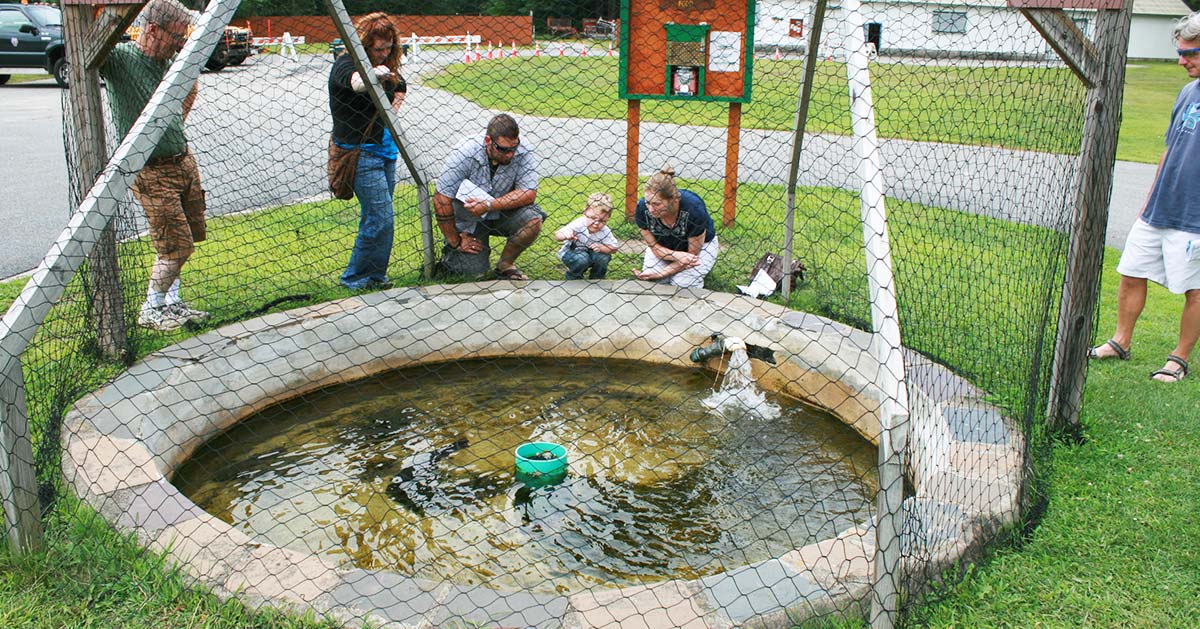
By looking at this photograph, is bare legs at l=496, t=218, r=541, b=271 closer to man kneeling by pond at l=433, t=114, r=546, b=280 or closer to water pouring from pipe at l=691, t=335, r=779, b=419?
man kneeling by pond at l=433, t=114, r=546, b=280

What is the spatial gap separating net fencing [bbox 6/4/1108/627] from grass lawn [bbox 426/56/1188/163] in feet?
3.22

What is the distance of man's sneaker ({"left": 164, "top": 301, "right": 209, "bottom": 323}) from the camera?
4867 mm

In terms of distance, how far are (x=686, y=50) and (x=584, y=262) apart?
222 cm

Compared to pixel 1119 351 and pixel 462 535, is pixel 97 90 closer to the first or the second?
pixel 462 535

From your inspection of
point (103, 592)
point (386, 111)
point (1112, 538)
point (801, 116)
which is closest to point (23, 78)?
Answer: point (386, 111)

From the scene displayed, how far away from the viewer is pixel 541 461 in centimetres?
371

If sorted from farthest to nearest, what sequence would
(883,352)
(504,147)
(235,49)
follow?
(235,49), (504,147), (883,352)

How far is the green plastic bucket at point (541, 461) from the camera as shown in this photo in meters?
3.70

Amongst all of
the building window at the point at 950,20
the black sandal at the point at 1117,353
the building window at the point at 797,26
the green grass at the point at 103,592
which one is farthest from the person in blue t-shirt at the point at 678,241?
the green grass at the point at 103,592

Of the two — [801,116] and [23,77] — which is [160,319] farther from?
[23,77]

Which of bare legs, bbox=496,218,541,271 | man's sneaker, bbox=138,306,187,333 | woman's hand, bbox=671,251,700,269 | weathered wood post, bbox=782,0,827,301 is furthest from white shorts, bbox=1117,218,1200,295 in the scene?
man's sneaker, bbox=138,306,187,333

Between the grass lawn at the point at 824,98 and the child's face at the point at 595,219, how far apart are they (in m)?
1.08

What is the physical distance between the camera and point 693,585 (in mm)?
2674

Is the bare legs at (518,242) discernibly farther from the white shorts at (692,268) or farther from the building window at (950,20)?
the building window at (950,20)
